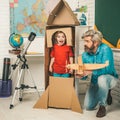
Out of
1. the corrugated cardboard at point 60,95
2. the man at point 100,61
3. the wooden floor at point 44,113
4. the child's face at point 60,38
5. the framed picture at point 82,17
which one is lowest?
the wooden floor at point 44,113

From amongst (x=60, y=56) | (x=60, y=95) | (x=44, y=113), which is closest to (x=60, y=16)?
(x=60, y=56)

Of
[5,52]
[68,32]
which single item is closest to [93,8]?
[68,32]

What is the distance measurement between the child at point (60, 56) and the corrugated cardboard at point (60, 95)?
0.47 feet

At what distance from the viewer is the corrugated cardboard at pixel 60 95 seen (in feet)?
11.2

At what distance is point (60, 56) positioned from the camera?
354 centimetres

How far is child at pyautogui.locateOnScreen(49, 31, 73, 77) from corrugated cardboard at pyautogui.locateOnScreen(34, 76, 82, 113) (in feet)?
0.47

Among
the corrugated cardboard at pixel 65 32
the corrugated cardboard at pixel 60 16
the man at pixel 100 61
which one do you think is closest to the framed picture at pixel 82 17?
the corrugated cardboard at pixel 60 16

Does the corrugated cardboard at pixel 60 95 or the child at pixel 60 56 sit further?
the child at pixel 60 56

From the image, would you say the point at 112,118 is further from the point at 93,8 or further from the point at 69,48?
the point at 93,8

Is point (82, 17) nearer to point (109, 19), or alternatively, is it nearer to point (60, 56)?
point (109, 19)

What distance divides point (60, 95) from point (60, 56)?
52cm

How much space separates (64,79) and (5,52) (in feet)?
4.70

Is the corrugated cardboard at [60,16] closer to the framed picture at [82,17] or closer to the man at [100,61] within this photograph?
the man at [100,61]

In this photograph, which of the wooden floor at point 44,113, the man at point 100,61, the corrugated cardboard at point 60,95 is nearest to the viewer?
the wooden floor at point 44,113
